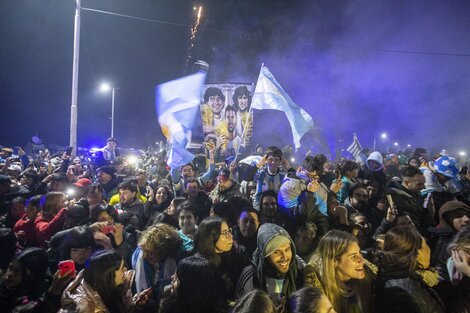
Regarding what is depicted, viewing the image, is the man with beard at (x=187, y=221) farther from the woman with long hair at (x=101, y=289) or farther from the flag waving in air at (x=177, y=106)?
the flag waving in air at (x=177, y=106)

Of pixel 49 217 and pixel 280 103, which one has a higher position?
pixel 280 103

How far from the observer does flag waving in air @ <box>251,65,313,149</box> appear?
6785 millimetres

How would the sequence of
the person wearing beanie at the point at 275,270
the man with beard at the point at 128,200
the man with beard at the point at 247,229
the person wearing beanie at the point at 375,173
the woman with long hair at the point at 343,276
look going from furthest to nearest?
the person wearing beanie at the point at 375,173 < the man with beard at the point at 128,200 < the man with beard at the point at 247,229 < the person wearing beanie at the point at 275,270 < the woman with long hair at the point at 343,276

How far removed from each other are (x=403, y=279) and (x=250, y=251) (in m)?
1.90

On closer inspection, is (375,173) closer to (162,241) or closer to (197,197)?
(197,197)

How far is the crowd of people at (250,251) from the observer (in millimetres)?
2598

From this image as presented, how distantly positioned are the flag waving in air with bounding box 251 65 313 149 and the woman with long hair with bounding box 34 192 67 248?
4.60 meters

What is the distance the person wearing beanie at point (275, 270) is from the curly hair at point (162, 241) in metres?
0.99

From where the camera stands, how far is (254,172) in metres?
5.80

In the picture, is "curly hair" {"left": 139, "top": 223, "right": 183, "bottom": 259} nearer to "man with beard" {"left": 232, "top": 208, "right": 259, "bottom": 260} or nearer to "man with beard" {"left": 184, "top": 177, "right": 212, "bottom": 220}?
"man with beard" {"left": 232, "top": 208, "right": 259, "bottom": 260}

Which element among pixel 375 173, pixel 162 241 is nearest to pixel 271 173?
pixel 375 173

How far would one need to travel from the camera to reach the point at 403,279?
8.69 ft

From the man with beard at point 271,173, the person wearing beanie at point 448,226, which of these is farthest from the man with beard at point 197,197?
the person wearing beanie at point 448,226

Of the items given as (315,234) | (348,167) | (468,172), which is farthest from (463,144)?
(315,234)
